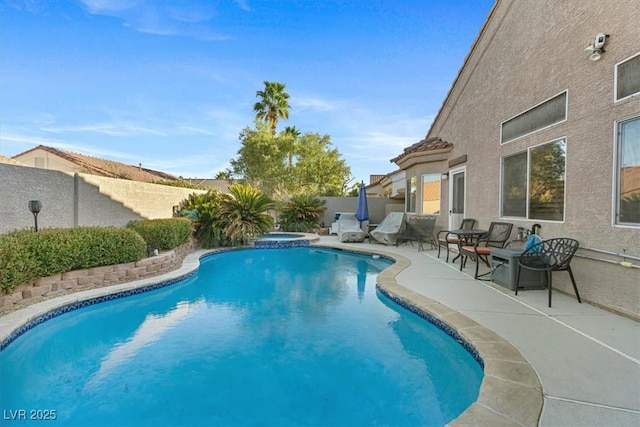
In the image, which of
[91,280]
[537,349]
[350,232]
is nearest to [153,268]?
[91,280]

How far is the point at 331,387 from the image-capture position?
3.15 metres

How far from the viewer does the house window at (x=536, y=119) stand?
5332 millimetres

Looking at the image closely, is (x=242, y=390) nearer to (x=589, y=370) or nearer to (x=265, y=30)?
(x=589, y=370)

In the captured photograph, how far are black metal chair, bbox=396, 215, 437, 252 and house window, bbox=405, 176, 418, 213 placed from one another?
840 millimetres

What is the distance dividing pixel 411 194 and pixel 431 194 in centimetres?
121

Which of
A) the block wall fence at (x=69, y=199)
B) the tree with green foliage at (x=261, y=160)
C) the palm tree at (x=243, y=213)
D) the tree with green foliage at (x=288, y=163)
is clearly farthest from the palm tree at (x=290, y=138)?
the block wall fence at (x=69, y=199)

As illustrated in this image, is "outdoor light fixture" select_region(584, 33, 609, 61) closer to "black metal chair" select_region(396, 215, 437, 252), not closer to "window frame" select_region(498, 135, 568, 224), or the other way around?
"window frame" select_region(498, 135, 568, 224)

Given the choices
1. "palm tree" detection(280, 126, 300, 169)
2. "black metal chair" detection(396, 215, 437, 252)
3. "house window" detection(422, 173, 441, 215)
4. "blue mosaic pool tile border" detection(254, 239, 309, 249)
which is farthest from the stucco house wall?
"palm tree" detection(280, 126, 300, 169)

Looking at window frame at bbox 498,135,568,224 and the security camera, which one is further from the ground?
the security camera

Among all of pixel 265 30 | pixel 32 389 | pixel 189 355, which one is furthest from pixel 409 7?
pixel 32 389

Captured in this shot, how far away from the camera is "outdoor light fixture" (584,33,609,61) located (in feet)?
14.2

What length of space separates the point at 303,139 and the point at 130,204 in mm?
18897

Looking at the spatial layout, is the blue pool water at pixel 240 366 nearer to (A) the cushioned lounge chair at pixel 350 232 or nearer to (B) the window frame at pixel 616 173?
(B) the window frame at pixel 616 173

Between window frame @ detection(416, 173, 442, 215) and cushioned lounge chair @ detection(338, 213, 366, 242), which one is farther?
cushioned lounge chair @ detection(338, 213, 366, 242)
